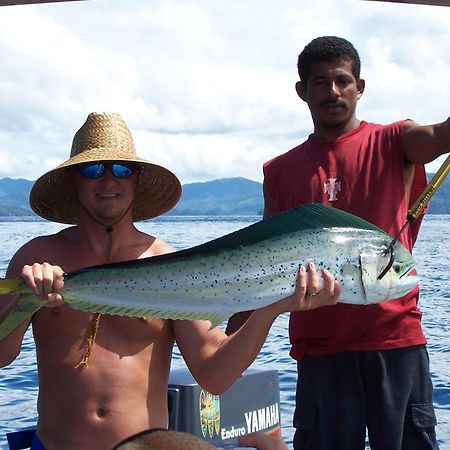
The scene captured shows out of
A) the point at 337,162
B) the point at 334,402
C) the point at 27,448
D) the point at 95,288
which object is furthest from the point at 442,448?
the point at 95,288

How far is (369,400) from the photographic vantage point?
11.5 ft

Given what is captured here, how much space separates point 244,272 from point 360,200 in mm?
1074

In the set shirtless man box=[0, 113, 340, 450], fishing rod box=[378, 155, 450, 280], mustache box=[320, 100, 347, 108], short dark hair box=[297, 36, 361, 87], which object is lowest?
shirtless man box=[0, 113, 340, 450]

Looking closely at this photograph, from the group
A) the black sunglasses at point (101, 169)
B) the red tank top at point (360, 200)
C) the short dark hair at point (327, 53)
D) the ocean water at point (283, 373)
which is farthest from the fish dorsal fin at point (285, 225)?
Answer: the ocean water at point (283, 373)

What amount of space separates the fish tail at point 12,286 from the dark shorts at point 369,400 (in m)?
1.54

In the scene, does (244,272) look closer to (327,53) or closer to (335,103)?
(335,103)

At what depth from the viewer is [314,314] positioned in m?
3.50

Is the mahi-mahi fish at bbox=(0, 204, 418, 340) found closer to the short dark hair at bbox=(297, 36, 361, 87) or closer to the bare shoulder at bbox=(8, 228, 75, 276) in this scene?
the bare shoulder at bbox=(8, 228, 75, 276)

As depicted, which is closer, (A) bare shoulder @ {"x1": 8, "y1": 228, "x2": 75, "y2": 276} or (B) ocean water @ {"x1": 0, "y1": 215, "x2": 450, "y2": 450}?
(A) bare shoulder @ {"x1": 8, "y1": 228, "x2": 75, "y2": 276}

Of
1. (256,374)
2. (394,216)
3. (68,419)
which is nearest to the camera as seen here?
(68,419)

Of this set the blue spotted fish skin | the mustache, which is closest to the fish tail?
the blue spotted fish skin

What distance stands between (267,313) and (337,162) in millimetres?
1116

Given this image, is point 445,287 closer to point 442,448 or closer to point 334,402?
point 442,448

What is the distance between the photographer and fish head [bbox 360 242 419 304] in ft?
8.32
